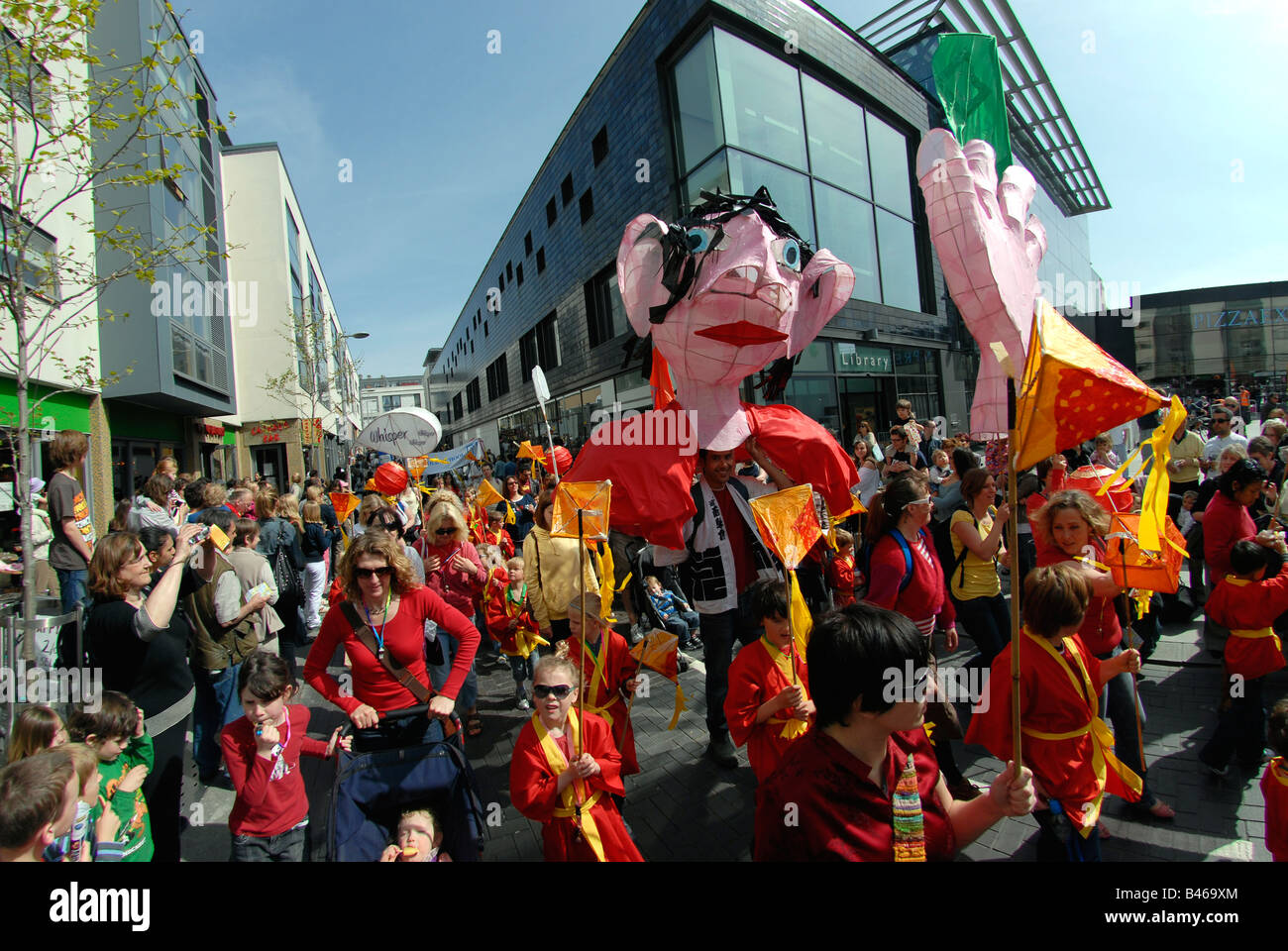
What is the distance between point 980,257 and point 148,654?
20.9 ft

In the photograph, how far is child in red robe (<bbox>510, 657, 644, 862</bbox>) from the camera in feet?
7.10

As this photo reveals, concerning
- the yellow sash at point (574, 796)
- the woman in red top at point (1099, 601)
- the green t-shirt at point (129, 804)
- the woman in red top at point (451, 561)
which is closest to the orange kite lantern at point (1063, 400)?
the woman in red top at point (1099, 601)

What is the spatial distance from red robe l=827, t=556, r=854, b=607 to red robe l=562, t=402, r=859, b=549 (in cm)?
61

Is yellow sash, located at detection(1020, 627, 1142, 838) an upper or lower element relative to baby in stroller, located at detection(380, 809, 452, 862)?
upper

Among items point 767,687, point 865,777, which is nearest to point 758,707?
point 767,687

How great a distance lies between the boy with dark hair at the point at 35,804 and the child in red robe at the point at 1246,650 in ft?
15.6

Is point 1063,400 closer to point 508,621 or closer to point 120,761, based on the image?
point 120,761

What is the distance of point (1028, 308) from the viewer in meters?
5.51

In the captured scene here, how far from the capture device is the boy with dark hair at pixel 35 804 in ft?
4.72

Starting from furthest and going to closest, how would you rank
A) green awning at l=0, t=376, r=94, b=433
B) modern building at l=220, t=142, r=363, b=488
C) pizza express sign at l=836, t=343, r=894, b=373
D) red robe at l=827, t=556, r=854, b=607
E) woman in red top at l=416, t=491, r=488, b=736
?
modern building at l=220, t=142, r=363, b=488, pizza express sign at l=836, t=343, r=894, b=373, green awning at l=0, t=376, r=94, b=433, woman in red top at l=416, t=491, r=488, b=736, red robe at l=827, t=556, r=854, b=607

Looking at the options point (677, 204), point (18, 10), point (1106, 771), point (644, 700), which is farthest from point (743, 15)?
point (1106, 771)

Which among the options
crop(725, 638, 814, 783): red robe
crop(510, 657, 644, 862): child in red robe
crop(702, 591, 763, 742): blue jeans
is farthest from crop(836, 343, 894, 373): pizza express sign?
crop(510, 657, 644, 862): child in red robe

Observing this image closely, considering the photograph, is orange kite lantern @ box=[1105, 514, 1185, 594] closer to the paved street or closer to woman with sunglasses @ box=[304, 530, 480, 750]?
the paved street
